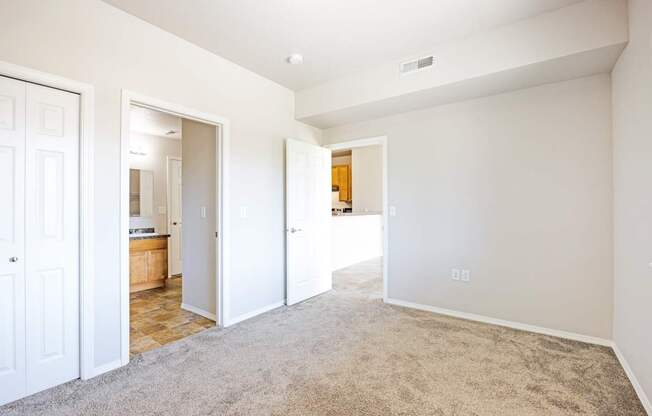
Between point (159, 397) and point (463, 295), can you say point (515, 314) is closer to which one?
point (463, 295)

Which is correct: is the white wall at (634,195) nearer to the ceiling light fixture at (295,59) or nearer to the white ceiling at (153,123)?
the ceiling light fixture at (295,59)

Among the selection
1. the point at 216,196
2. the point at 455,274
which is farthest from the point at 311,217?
the point at 455,274

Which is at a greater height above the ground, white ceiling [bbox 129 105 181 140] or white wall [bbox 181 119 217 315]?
white ceiling [bbox 129 105 181 140]

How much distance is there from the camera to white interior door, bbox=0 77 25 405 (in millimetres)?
1866

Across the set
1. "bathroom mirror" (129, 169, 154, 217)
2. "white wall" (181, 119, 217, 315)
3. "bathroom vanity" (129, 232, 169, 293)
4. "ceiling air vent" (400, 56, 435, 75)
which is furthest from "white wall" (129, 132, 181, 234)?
"ceiling air vent" (400, 56, 435, 75)

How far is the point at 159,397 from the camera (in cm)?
195

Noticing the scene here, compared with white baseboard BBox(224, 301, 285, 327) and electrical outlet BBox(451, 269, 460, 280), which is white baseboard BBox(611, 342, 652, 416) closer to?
electrical outlet BBox(451, 269, 460, 280)

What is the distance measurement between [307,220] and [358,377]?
87.3 inches

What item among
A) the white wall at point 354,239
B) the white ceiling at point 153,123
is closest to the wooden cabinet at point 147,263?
the white ceiling at point 153,123

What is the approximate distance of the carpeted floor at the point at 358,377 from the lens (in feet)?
6.05

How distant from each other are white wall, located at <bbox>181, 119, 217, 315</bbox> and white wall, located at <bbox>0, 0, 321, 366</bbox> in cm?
37

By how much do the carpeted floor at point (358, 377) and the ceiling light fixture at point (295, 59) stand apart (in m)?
2.67

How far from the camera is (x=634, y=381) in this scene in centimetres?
205

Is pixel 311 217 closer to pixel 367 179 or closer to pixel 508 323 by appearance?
pixel 508 323
